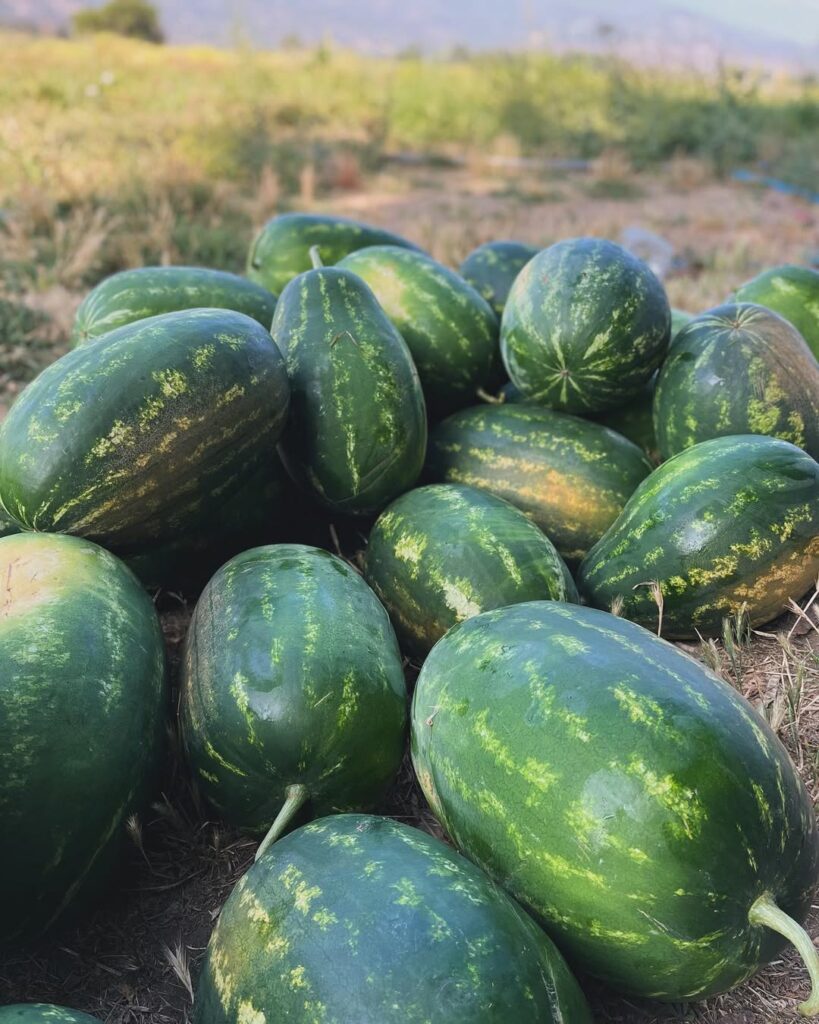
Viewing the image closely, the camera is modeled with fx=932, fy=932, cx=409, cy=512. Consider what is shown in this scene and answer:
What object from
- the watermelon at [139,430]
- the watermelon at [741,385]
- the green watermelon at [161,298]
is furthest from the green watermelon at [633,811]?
the green watermelon at [161,298]

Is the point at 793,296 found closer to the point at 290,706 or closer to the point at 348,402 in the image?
the point at 348,402

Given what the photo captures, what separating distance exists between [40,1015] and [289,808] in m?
0.58

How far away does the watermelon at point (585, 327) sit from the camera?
2.72 m

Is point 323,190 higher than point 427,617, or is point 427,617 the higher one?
point 323,190

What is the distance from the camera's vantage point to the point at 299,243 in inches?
145

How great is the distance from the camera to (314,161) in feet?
40.8

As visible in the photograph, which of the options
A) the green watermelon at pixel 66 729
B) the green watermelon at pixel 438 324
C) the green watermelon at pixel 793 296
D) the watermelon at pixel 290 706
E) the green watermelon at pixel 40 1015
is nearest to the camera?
the green watermelon at pixel 40 1015

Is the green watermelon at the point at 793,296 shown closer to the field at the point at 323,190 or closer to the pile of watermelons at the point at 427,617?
the pile of watermelons at the point at 427,617

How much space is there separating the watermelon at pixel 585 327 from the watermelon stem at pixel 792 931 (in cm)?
167

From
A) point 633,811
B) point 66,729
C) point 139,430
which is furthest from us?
point 139,430

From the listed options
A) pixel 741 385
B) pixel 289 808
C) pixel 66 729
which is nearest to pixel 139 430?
pixel 66 729

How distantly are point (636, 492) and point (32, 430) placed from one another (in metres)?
1.56

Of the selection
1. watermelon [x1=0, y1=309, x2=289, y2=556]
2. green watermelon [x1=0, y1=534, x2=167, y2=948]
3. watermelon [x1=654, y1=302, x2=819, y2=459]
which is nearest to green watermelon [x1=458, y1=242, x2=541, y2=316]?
watermelon [x1=654, y1=302, x2=819, y2=459]

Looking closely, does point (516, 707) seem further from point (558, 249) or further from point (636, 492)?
point (558, 249)
